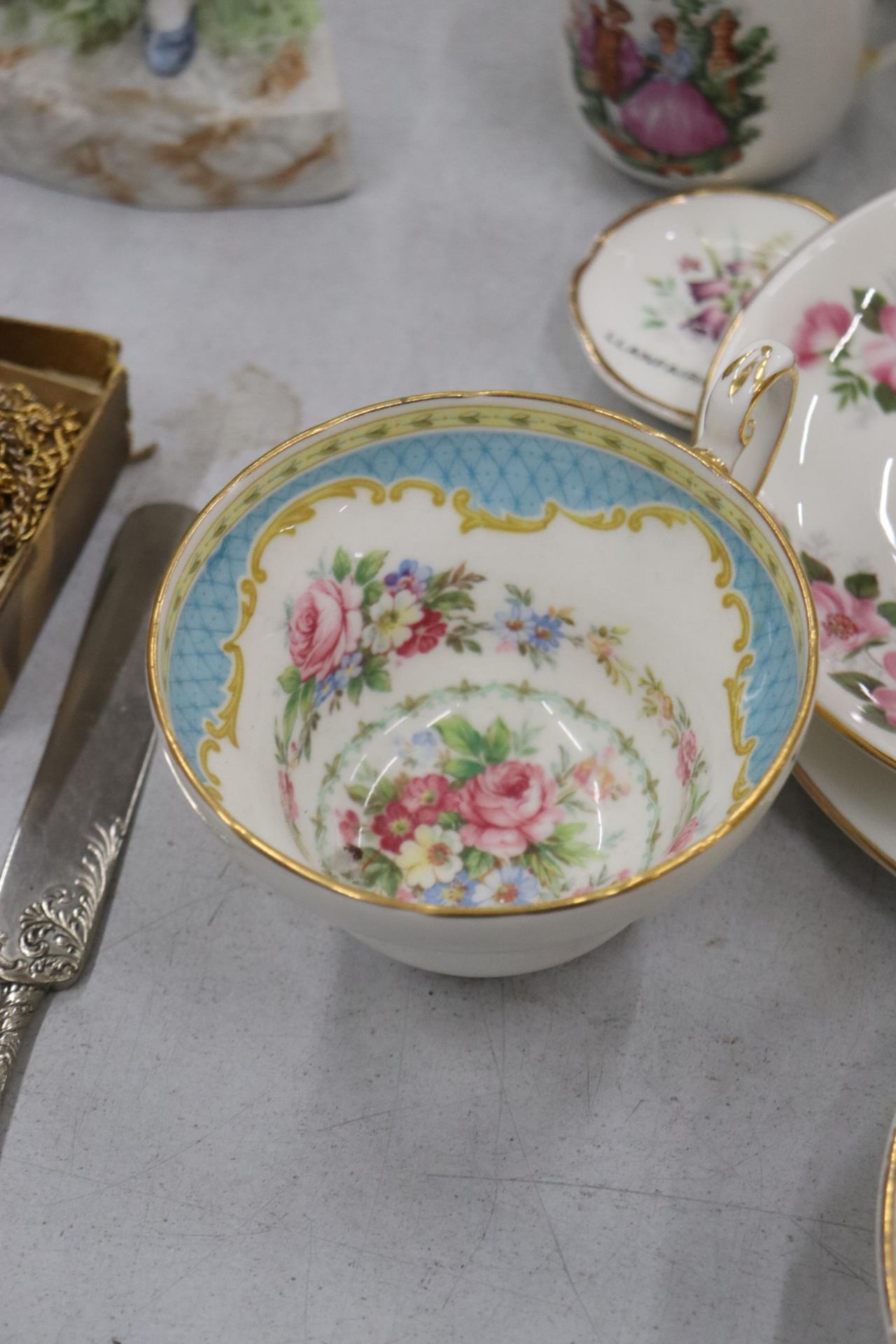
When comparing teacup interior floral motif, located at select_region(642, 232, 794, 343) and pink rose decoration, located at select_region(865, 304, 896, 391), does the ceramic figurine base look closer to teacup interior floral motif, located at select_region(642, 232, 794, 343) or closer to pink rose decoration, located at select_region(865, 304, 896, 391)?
teacup interior floral motif, located at select_region(642, 232, 794, 343)

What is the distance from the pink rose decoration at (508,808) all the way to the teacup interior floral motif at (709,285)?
1.00ft

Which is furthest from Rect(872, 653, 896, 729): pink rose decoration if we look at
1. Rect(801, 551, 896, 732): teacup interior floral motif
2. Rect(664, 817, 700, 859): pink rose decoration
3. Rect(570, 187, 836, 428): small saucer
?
Rect(570, 187, 836, 428): small saucer

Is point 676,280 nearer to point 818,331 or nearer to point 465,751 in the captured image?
point 818,331

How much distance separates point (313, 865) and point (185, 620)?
0.11 metres

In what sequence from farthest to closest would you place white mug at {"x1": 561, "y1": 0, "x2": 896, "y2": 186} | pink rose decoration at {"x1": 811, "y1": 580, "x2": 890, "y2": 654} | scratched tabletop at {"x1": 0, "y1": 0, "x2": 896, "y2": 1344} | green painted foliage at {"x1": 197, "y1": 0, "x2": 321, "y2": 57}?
green painted foliage at {"x1": 197, "y1": 0, "x2": 321, "y2": 57}, white mug at {"x1": 561, "y1": 0, "x2": 896, "y2": 186}, pink rose decoration at {"x1": 811, "y1": 580, "x2": 890, "y2": 654}, scratched tabletop at {"x1": 0, "y1": 0, "x2": 896, "y2": 1344}

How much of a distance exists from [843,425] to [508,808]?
0.87 ft

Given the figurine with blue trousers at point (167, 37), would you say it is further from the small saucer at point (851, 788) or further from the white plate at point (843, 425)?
the small saucer at point (851, 788)

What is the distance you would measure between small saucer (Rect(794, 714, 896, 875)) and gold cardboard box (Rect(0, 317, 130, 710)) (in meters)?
0.37

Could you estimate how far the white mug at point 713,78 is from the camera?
2.33ft

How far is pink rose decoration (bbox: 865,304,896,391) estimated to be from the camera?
2.20 ft

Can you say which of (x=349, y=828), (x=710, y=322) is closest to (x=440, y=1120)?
(x=349, y=828)

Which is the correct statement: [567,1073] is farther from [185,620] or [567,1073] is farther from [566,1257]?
[185,620]

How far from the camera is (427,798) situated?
1.94ft

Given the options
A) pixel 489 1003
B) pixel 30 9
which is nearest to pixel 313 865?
pixel 489 1003
